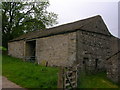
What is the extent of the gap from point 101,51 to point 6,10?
21358 millimetres

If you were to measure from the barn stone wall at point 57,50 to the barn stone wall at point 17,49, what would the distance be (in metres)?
4.51

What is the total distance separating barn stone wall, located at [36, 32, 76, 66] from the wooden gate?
5063 mm

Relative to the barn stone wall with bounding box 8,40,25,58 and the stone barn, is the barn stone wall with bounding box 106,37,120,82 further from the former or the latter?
the barn stone wall with bounding box 8,40,25,58

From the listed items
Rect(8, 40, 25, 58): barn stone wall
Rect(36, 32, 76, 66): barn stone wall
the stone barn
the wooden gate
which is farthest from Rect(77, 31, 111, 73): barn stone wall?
Rect(8, 40, 25, 58): barn stone wall

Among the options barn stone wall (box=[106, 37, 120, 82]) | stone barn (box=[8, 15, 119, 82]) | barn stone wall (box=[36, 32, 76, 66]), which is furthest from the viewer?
barn stone wall (box=[36, 32, 76, 66])

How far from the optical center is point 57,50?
18234 millimetres

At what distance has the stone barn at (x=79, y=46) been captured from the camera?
16.3 meters

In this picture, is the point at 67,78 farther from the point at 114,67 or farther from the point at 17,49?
the point at 17,49

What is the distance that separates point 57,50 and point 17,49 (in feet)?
33.9

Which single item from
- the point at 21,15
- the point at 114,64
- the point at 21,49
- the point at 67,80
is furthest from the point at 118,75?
the point at 21,15

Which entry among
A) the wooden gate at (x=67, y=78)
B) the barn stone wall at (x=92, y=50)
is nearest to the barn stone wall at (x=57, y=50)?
the barn stone wall at (x=92, y=50)

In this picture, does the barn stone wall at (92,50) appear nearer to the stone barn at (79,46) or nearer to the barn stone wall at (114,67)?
the stone barn at (79,46)

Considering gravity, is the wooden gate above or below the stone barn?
below

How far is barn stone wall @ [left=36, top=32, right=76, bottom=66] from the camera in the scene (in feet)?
53.9
